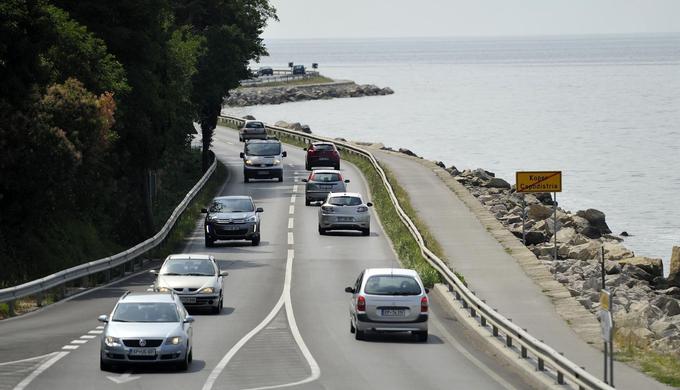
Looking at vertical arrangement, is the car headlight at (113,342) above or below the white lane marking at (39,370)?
above

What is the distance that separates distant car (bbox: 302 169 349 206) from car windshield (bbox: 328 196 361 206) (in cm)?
857

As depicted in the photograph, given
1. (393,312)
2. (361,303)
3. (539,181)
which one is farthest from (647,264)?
(361,303)

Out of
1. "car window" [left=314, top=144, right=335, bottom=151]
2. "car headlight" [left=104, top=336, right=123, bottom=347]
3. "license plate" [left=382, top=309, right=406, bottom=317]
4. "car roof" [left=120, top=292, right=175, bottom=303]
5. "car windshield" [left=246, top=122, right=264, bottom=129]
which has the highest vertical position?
"car windshield" [left=246, top=122, right=264, bottom=129]

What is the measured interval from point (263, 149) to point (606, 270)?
31472 mm

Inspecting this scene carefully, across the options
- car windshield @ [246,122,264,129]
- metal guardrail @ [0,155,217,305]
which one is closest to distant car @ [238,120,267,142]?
car windshield @ [246,122,264,129]

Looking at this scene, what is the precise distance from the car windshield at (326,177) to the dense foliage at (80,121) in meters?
6.89

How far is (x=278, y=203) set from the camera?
63812mm

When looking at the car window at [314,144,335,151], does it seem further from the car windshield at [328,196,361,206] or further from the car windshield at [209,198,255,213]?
the car windshield at [209,198,255,213]

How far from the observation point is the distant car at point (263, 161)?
73250 mm

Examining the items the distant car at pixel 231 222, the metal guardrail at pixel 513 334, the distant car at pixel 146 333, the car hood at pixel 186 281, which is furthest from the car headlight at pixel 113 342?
the distant car at pixel 231 222

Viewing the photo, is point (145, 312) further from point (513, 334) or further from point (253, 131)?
point (253, 131)

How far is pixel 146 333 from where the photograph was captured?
23250mm

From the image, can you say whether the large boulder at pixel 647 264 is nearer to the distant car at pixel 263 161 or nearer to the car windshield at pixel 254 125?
the distant car at pixel 263 161

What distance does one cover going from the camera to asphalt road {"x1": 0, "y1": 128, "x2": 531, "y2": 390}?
2275 cm
